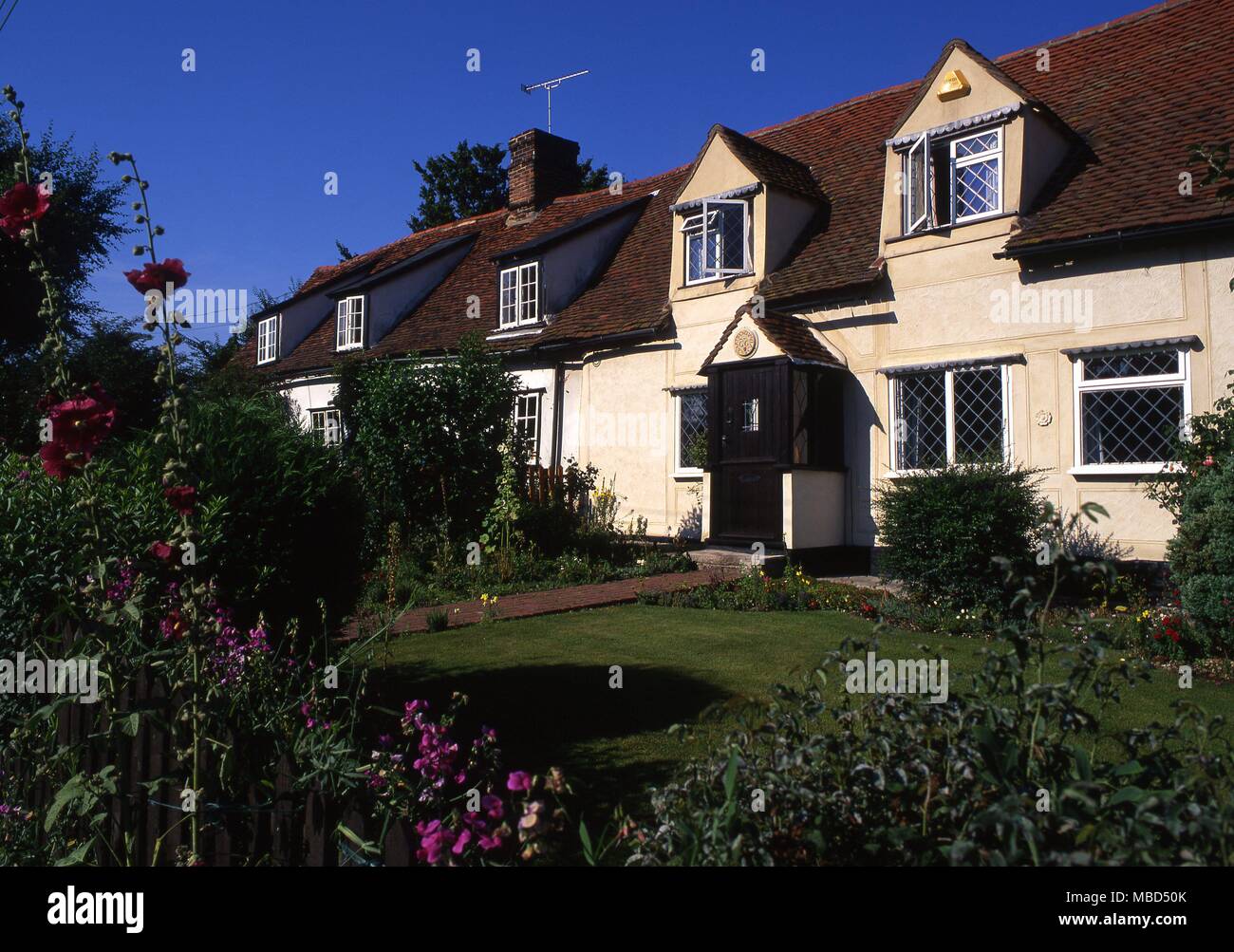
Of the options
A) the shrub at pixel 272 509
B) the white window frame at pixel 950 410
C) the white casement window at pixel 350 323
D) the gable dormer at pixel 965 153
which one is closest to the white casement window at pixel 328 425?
the shrub at pixel 272 509

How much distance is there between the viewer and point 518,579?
13.1 meters

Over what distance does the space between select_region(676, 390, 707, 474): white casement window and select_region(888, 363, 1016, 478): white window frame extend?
3.31 metres

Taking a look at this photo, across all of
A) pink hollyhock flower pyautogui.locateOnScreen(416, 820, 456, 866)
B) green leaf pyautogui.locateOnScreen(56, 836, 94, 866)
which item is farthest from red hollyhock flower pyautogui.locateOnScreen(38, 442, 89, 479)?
pink hollyhock flower pyautogui.locateOnScreen(416, 820, 456, 866)

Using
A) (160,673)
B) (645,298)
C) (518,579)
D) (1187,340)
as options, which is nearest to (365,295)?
(645,298)

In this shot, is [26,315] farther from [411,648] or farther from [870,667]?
[870,667]

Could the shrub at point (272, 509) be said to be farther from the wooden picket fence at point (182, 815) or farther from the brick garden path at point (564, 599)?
the brick garden path at point (564, 599)

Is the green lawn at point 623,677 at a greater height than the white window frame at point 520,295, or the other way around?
the white window frame at point 520,295

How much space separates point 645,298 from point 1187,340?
9.30m

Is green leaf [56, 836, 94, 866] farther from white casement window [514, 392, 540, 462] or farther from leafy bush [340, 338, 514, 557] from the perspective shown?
white casement window [514, 392, 540, 462]

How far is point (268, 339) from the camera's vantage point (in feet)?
88.9

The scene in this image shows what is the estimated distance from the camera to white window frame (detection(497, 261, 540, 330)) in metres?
19.2

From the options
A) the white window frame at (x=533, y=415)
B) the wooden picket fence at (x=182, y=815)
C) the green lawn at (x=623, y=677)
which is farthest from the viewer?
the white window frame at (x=533, y=415)

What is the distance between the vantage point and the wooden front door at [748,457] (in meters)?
13.7

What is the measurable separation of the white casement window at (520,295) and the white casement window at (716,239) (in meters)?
4.00
